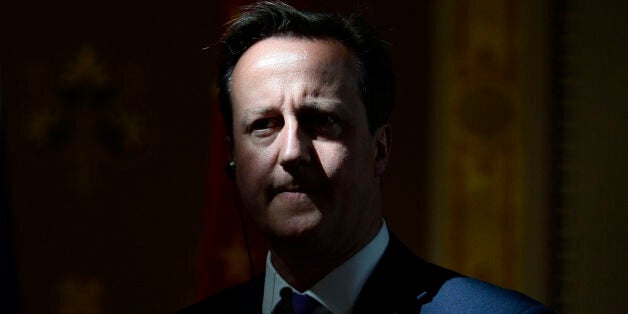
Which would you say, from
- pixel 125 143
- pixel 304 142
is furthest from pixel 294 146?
pixel 125 143

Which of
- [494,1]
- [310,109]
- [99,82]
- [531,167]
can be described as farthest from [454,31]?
[310,109]

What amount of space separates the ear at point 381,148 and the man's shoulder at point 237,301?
296 mm

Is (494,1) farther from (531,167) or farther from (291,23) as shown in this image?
(291,23)

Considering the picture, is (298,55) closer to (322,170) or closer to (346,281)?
(322,170)

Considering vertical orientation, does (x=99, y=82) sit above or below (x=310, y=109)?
below

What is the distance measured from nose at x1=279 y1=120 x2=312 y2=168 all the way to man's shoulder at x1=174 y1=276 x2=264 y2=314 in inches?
12.5

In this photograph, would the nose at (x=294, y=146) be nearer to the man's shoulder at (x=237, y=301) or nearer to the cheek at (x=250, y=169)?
the cheek at (x=250, y=169)

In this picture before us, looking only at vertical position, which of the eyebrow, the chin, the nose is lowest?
the chin

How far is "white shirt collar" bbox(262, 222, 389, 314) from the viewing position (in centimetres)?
132

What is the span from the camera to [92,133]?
2.29 m

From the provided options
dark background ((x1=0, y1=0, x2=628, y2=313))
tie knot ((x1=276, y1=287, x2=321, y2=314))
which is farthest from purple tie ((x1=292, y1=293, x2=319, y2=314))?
dark background ((x1=0, y1=0, x2=628, y2=313))

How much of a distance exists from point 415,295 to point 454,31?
3.47 feet

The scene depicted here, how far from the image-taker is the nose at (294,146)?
1.27 m

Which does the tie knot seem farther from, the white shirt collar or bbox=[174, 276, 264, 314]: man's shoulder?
bbox=[174, 276, 264, 314]: man's shoulder
